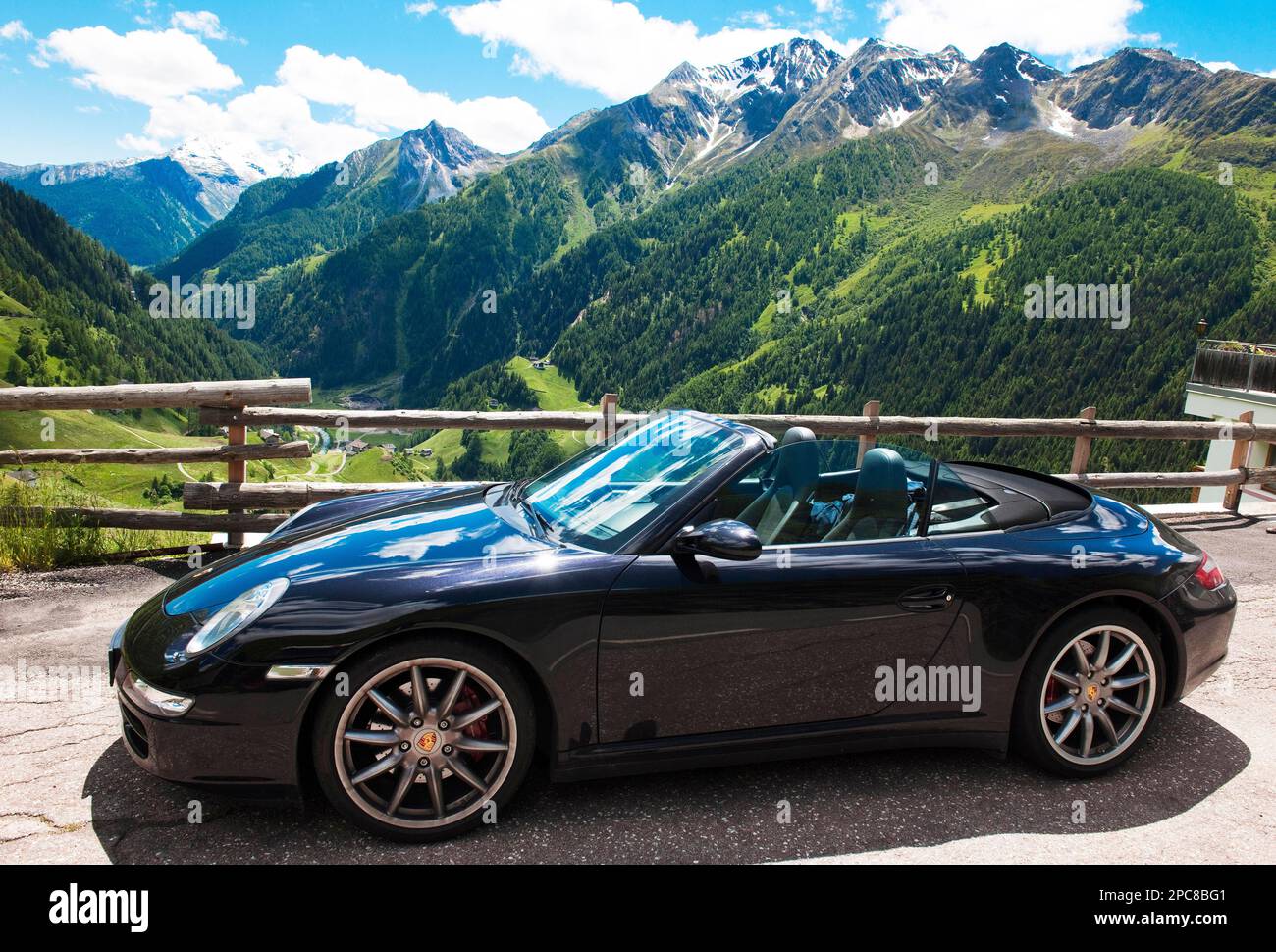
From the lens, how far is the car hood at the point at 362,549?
3.18 metres

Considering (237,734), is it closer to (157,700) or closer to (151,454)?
(157,700)

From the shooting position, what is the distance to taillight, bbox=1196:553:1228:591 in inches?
152

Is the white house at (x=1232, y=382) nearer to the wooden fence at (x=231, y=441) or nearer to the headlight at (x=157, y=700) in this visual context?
the wooden fence at (x=231, y=441)

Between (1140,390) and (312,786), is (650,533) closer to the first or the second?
(312,786)

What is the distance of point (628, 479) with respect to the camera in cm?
371

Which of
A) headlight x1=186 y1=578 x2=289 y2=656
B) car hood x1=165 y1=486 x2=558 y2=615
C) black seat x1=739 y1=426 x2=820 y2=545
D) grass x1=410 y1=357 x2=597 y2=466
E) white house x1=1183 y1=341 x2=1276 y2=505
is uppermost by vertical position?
white house x1=1183 y1=341 x2=1276 y2=505

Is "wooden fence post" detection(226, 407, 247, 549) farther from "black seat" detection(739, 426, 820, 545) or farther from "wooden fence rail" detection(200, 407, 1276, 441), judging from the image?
"black seat" detection(739, 426, 820, 545)

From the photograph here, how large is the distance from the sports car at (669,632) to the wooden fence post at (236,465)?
377cm

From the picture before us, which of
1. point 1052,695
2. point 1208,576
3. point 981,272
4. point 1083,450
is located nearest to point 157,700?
point 1052,695

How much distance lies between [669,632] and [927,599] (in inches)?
41.0

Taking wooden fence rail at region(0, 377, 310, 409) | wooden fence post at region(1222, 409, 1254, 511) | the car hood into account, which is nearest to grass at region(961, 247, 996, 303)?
wooden fence post at region(1222, 409, 1254, 511)

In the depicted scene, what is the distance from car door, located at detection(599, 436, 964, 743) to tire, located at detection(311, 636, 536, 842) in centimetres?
37

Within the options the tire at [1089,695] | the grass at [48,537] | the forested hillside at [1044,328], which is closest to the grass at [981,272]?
the forested hillside at [1044,328]
